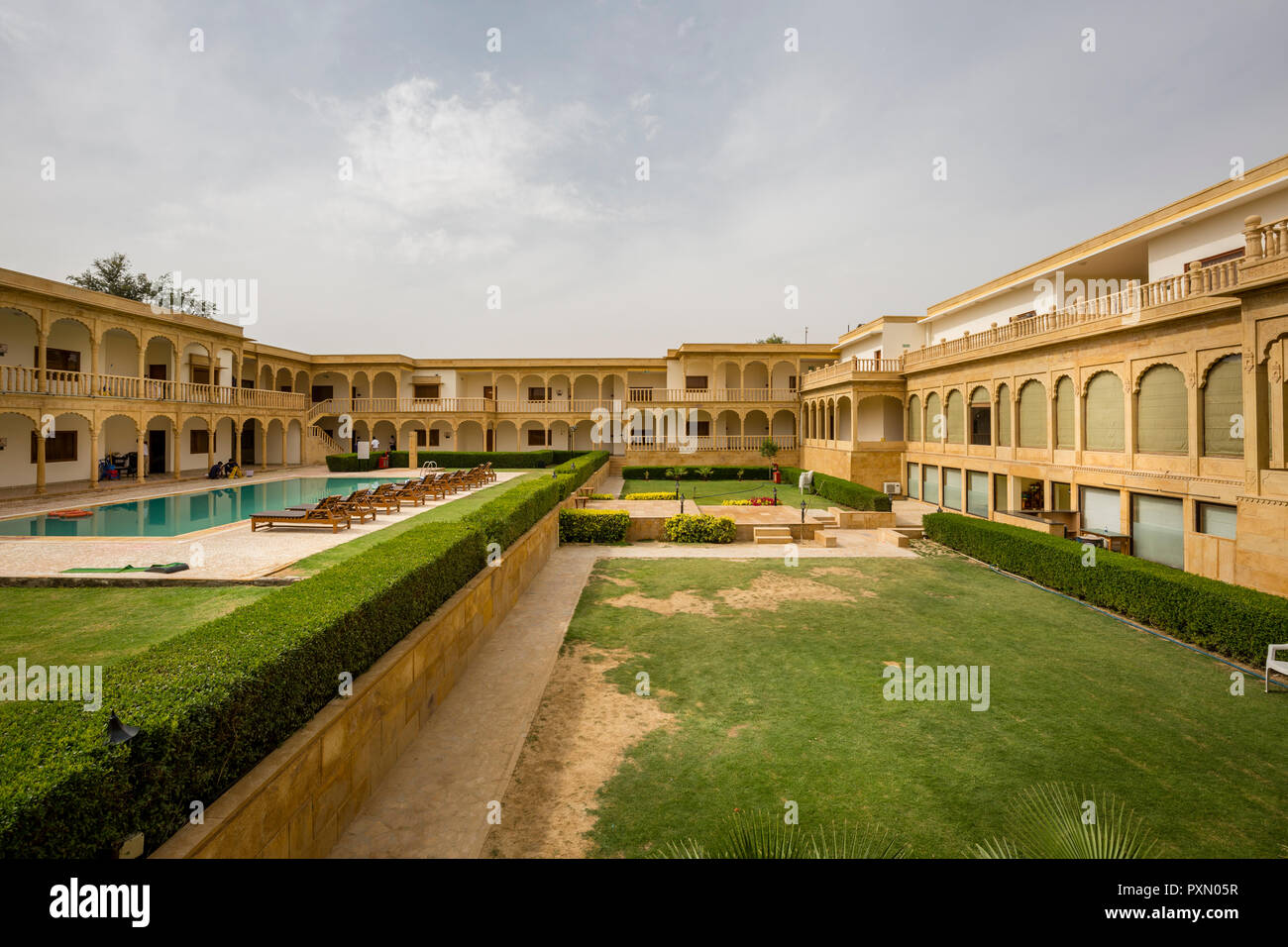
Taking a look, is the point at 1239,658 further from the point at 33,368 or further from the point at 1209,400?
the point at 33,368

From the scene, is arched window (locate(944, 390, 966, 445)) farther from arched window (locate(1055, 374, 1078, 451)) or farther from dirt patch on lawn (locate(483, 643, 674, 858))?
dirt patch on lawn (locate(483, 643, 674, 858))

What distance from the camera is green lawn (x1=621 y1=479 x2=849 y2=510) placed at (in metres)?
24.7

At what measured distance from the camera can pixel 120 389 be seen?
2233 centimetres

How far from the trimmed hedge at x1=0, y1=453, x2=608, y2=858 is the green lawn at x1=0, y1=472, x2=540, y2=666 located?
2.96 meters

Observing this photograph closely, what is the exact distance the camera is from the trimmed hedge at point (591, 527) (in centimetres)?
1642

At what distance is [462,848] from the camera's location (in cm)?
421

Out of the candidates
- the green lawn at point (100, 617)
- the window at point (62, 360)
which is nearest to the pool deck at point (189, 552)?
the green lawn at point (100, 617)

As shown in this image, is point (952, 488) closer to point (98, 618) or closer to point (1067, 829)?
point (1067, 829)

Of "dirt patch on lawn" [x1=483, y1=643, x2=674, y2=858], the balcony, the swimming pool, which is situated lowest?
"dirt patch on lawn" [x1=483, y1=643, x2=674, y2=858]

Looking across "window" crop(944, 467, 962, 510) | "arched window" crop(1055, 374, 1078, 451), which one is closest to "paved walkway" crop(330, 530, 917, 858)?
"arched window" crop(1055, 374, 1078, 451)

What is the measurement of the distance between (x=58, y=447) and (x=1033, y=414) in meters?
33.4

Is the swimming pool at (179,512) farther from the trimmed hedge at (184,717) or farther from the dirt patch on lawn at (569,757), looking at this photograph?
the dirt patch on lawn at (569,757)

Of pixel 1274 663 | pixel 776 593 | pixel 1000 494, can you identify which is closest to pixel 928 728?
pixel 1274 663
